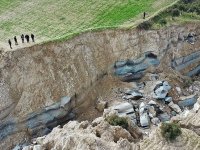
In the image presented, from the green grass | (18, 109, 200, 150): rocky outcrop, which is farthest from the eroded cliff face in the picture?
(18, 109, 200, 150): rocky outcrop

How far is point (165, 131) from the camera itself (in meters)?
39.2

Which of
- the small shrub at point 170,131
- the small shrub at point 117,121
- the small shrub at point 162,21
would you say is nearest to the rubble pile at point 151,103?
the small shrub at point 117,121

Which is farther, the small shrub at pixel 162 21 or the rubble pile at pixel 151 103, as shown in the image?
the small shrub at pixel 162 21

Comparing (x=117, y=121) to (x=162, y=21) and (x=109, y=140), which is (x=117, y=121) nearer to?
(x=109, y=140)

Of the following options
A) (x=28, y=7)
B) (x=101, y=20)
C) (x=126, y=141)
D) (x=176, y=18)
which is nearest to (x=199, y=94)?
(x=176, y=18)

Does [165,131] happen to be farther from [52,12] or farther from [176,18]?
[52,12]

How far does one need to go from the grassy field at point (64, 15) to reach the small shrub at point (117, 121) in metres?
14.8

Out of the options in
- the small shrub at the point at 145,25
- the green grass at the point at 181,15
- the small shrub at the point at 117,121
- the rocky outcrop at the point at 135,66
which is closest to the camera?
the small shrub at the point at 117,121

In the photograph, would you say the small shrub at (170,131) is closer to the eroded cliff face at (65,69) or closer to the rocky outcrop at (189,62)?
the eroded cliff face at (65,69)

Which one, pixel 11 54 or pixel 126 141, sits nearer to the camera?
pixel 126 141

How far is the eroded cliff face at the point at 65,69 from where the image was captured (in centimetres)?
5097

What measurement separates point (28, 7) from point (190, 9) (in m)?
20.0

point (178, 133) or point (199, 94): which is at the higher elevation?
point (178, 133)

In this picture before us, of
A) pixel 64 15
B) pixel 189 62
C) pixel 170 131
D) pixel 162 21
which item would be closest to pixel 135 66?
pixel 162 21
